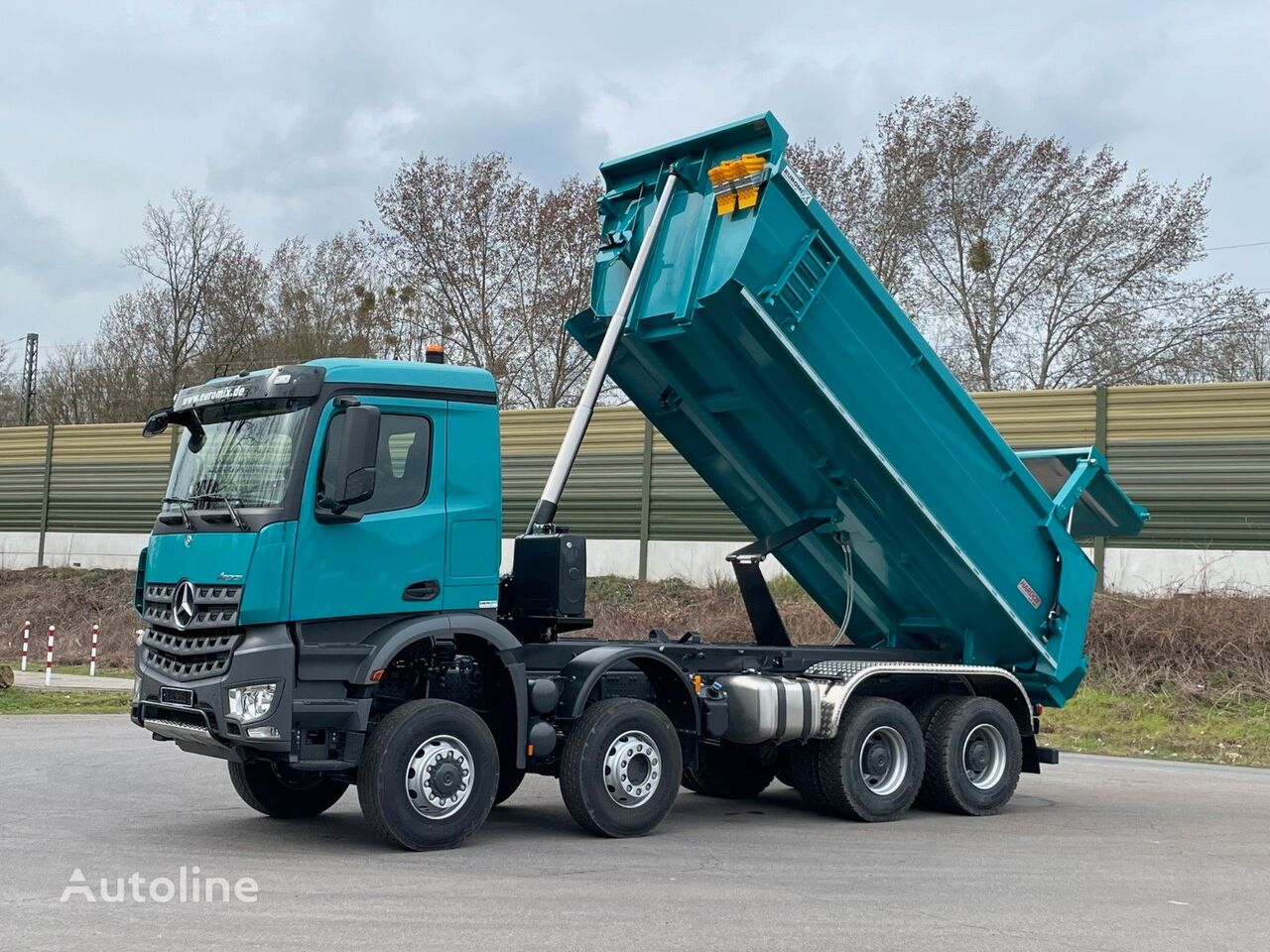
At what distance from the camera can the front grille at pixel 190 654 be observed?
791cm

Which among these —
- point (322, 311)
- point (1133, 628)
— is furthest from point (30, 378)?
point (1133, 628)

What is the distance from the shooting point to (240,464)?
8312 mm

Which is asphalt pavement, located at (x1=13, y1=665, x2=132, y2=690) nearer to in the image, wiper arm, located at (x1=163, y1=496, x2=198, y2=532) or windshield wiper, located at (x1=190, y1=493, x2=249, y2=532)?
wiper arm, located at (x1=163, y1=496, x2=198, y2=532)

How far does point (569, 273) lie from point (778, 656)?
919 inches

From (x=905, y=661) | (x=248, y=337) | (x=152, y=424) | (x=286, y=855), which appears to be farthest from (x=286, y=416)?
(x=248, y=337)

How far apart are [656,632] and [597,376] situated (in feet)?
6.61

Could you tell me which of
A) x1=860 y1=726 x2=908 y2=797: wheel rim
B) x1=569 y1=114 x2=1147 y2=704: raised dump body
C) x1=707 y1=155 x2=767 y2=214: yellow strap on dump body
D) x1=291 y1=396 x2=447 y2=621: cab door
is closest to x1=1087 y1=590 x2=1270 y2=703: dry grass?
x1=569 y1=114 x2=1147 y2=704: raised dump body

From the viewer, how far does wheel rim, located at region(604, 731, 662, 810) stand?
8.76m

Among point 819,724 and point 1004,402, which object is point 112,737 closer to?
point 819,724

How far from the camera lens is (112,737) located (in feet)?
47.8

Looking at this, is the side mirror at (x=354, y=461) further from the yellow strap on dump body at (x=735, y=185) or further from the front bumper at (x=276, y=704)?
the yellow strap on dump body at (x=735, y=185)

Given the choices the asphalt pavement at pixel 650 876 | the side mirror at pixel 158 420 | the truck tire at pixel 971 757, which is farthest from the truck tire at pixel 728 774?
the side mirror at pixel 158 420

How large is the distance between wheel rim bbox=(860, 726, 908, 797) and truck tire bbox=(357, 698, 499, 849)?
9.93 ft
